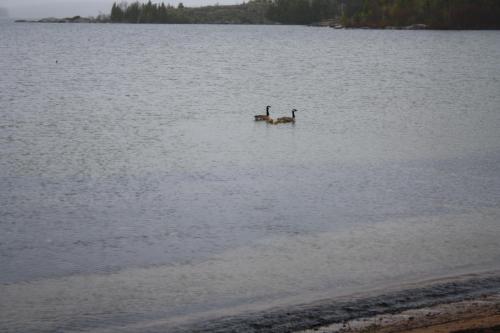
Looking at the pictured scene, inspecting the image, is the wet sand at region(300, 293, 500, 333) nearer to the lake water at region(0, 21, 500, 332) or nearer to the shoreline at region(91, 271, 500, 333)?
the shoreline at region(91, 271, 500, 333)

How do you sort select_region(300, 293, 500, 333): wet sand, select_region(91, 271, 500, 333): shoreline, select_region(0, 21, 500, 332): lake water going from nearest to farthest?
select_region(300, 293, 500, 333): wet sand < select_region(91, 271, 500, 333): shoreline < select_region(0, 21, 500, 332): lake water

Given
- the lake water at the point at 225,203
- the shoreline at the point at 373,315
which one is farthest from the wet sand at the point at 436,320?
the lake water at the point at 225,203

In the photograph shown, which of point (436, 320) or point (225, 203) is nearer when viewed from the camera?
point (436, 320)

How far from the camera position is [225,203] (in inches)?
795

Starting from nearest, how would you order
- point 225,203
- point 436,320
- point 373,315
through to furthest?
→ point 436,320 → point 373,315 → point 225,203

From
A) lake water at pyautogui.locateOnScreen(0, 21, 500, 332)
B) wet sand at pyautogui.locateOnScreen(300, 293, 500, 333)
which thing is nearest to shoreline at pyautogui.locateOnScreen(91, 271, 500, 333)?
wet sand at pyautogui.locateOnScreen(300, 293, 500, 333)

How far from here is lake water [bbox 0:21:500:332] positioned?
14219 mm

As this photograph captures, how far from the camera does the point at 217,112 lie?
133 ft

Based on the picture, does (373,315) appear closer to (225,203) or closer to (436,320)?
(436,320)

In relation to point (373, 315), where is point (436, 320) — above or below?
above

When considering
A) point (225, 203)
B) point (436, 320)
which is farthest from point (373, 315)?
point (225, 203)

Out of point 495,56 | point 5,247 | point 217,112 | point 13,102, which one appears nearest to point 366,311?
point 5,247

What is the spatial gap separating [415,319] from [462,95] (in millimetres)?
39548

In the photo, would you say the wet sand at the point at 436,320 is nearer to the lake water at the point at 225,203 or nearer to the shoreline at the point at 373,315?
the shoreline at the point at 373,315
